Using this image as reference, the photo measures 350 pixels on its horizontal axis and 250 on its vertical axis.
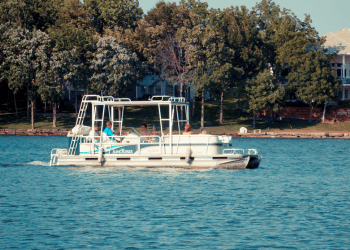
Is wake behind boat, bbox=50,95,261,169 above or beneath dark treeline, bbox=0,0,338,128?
beneath

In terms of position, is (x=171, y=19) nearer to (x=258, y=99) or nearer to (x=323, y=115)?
(x=258, y=99)

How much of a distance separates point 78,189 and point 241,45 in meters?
55.3

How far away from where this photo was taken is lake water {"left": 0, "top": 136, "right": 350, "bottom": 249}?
15.6m

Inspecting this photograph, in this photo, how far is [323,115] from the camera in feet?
250

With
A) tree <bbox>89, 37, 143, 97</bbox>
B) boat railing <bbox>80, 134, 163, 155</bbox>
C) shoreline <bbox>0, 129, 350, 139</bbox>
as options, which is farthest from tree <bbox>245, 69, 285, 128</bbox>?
boat railing <bbox>80, 134, 163, 155</bbox>

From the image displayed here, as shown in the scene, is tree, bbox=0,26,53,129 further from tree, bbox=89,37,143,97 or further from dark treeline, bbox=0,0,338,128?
tree, bbox=89,37,143,97

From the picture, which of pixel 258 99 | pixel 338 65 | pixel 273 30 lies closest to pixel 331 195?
pixel 258 99

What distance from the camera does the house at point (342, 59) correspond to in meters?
85.0

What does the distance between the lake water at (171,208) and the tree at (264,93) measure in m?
38.5

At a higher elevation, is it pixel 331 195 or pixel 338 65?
pixel 338 65

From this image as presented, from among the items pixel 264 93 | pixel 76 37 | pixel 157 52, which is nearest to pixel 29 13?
pixel 76 37

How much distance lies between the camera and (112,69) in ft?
230

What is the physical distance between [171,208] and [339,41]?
265 ft

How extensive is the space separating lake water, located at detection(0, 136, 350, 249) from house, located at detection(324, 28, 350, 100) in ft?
186
